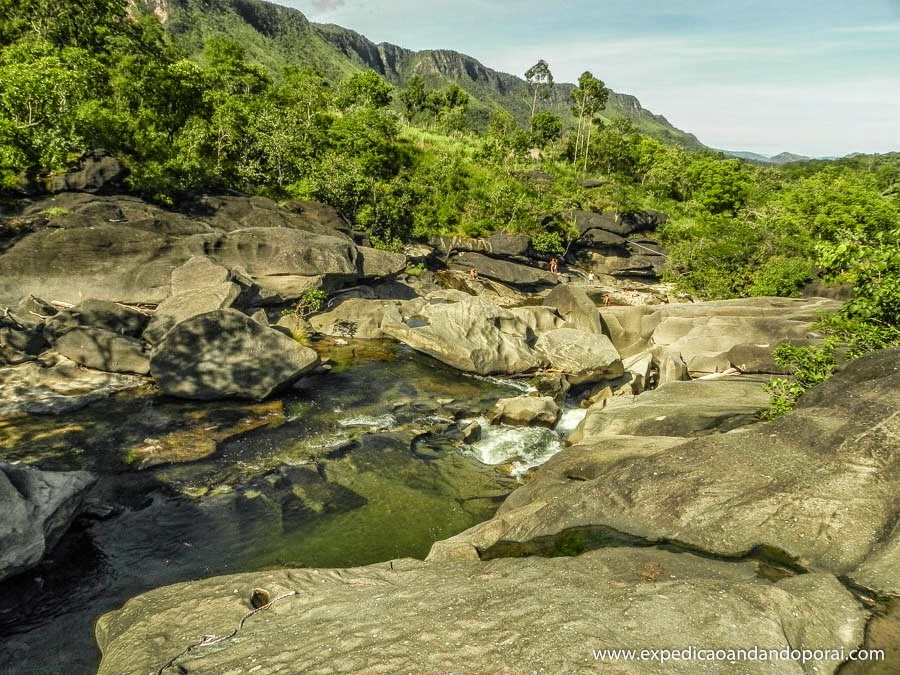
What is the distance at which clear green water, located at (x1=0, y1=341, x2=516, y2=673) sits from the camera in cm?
1060

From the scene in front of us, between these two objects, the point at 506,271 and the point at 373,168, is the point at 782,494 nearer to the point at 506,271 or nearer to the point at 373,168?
the point at 506,271

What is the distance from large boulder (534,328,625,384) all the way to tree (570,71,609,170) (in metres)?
71.6

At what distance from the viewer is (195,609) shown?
777 cm

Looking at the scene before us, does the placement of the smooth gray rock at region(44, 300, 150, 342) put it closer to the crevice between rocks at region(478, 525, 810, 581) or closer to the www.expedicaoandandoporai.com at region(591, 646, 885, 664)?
the crevice between rocks at region(478, 525, 810, 581)

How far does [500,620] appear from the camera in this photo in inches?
234

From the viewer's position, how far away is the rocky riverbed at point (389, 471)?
6.25 m

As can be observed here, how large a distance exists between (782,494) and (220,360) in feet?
59.5

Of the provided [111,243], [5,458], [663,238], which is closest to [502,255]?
[663,238]

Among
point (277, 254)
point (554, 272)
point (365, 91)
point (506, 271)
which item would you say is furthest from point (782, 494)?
point (365, 91)

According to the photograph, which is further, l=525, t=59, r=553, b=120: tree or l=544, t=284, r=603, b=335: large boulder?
l=525, t=59, r=553, b=120: tree

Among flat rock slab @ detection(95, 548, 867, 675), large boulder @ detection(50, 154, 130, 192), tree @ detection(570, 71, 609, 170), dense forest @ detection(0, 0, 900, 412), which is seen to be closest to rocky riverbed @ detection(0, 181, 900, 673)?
flat rock slab @ detection(95, 548, 867, 675)

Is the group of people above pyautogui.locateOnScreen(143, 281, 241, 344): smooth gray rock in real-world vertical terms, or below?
above

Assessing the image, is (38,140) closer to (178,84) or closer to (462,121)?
(178,84)

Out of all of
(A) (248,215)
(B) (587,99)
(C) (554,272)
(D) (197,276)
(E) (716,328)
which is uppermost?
(B) (587,99)
